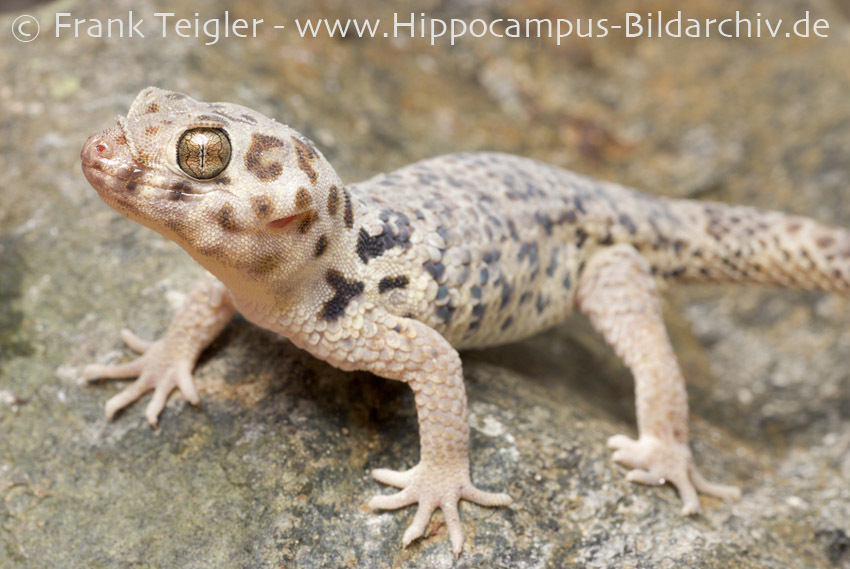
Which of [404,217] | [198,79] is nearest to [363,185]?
[404,217]

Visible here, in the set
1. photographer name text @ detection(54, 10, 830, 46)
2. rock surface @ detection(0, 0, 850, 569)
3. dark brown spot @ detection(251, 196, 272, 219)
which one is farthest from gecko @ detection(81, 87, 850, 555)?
photographer name text @ detection(54, 10, 830, 46)

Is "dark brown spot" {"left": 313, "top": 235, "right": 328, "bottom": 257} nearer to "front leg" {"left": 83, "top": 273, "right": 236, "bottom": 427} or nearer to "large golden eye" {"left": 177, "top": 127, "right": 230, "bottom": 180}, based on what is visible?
"large golden eye" {"left": 177, "top": 127, "right": 230, "bottom": 180}

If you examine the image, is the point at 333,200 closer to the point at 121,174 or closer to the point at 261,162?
the point at 261,162

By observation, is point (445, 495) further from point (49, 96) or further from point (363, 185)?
point (49, 96)

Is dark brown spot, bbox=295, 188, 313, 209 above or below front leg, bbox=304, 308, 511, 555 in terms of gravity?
above

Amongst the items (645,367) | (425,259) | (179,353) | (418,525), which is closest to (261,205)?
(425,259)

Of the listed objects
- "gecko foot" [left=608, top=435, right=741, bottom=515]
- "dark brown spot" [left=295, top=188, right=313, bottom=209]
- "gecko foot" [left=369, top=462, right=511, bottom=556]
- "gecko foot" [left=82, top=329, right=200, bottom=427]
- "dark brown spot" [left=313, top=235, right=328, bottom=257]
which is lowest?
"gecko foot" [left=608, top=435, right=741, bottom=515]

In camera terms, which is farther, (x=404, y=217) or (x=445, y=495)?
(x=404, y=217)
